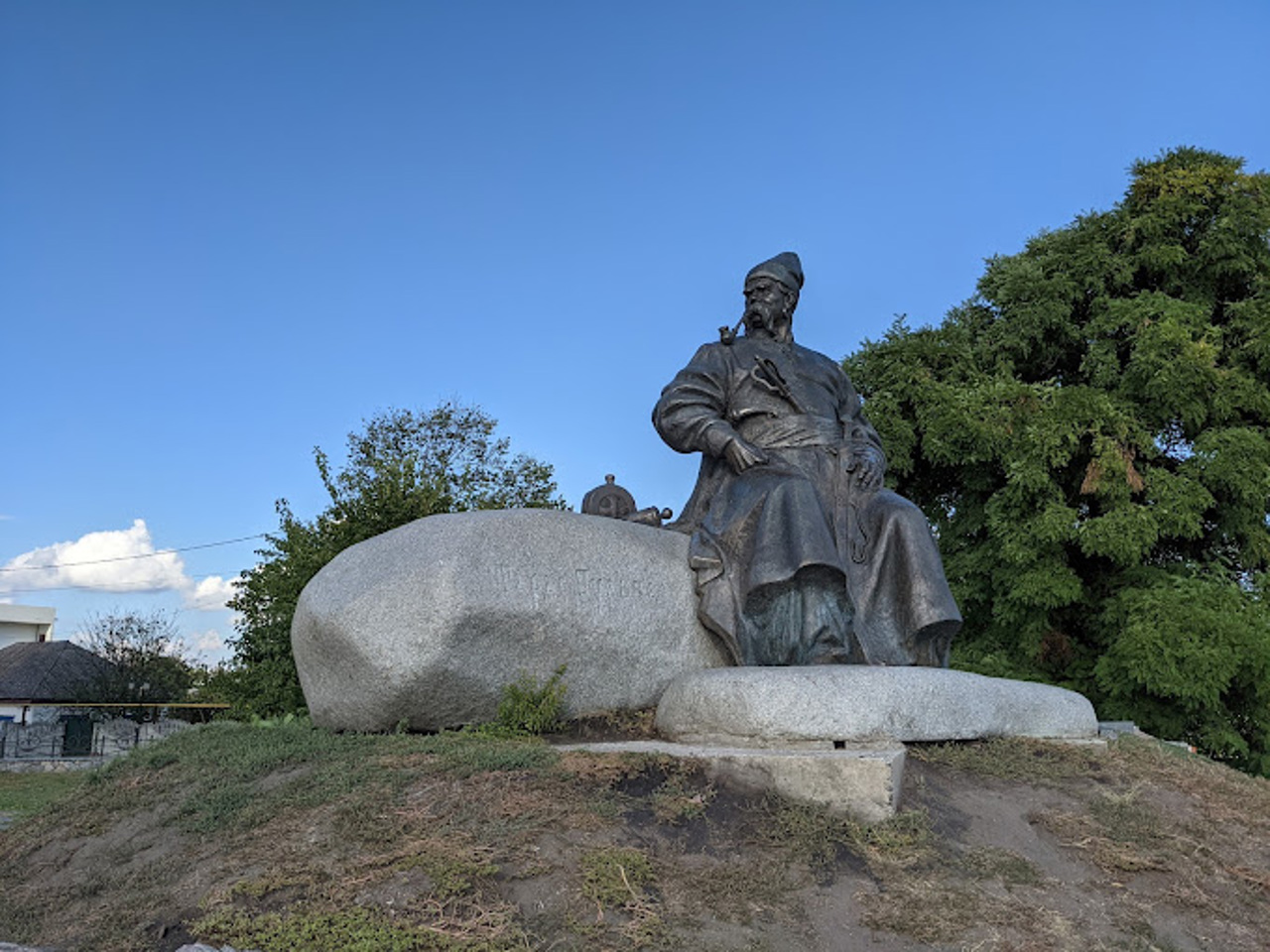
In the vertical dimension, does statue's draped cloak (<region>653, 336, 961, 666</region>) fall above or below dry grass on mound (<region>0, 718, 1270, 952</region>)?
above

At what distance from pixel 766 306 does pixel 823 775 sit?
12.3ft

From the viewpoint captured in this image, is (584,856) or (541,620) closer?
(584,856)

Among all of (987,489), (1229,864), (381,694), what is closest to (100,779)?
(381,694)

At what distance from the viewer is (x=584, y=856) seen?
414 cm

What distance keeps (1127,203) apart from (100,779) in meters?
16.0

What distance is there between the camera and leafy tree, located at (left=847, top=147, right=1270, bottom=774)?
13.8 metres

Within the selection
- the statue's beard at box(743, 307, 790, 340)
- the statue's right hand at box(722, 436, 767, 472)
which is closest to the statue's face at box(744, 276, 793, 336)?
the statue's beard at box(743, 307, 790, 340)

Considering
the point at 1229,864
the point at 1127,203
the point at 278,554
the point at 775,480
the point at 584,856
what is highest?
the point at 1127,203

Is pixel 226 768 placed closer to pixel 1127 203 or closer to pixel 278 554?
pixel 278 554

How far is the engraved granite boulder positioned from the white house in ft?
137

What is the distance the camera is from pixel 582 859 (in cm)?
413

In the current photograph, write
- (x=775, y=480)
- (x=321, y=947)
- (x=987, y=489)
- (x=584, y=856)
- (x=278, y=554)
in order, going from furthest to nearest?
(x=987, y=489) < (x=278, y=554) < (x=775, y=480) < (x=584, y=856) < (x=321, y=947)

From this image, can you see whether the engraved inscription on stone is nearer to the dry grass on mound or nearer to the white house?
the dry grass on mound

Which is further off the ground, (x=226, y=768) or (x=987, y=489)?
(x=987, y=489)
